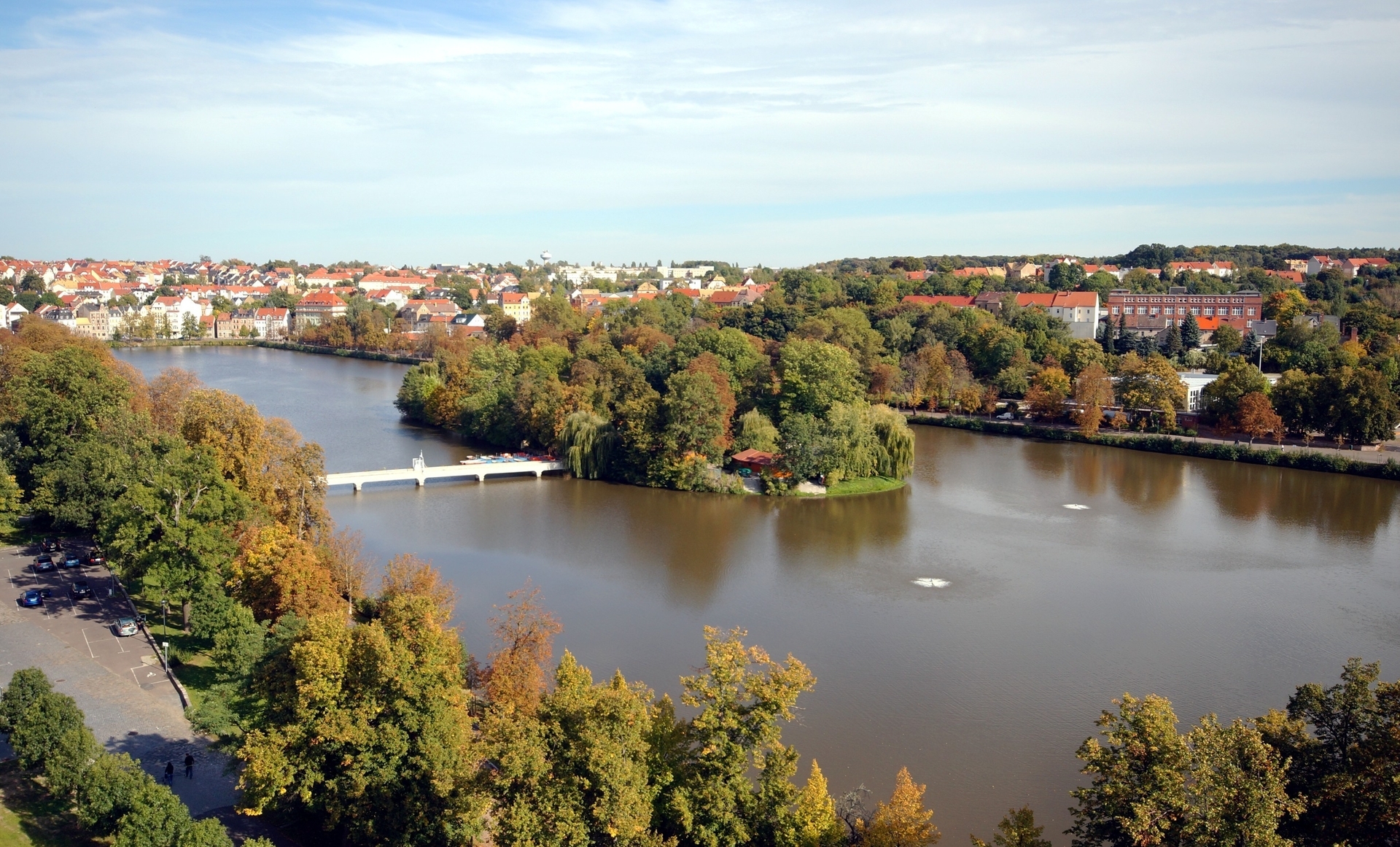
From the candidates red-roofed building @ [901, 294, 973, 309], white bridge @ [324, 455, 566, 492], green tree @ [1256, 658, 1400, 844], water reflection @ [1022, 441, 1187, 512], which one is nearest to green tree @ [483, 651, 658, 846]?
green tree @ [1256, 658, 1400, 844]

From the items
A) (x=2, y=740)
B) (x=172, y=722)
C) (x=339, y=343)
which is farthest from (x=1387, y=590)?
(x=339, y=343)

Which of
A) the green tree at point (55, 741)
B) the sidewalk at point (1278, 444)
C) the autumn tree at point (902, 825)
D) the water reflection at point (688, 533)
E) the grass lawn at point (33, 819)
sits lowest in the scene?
the grass lawn at point (33, 819)

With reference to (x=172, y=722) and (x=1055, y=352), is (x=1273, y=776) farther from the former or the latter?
(x=1055, y=352)

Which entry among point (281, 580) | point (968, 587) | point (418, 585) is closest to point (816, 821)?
point (418, 585)

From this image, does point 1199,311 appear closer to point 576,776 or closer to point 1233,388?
point 1233,388

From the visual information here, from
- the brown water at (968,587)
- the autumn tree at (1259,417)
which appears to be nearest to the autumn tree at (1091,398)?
the brown water at (968,587)

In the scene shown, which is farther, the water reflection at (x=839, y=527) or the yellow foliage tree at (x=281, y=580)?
the water reflection at (x=839, y=527)

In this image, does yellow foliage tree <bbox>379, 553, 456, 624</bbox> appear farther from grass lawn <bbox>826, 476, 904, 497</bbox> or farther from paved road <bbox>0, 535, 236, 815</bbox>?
grass lawn <bbox>826, 476, 904, 497</bbox>

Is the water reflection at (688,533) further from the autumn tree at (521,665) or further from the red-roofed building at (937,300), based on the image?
the red-roofed building at (937,300)
